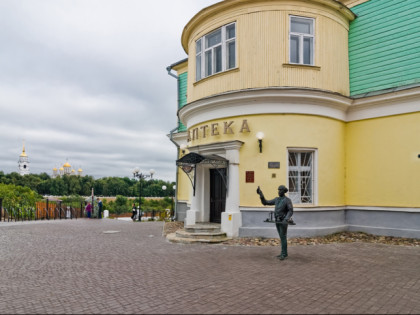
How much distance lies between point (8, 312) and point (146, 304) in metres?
1.89

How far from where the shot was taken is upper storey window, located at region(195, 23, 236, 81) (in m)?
12.8

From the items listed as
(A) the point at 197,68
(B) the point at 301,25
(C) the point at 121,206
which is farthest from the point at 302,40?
(C) the point at 121,206

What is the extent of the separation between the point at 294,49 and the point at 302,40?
1.34ft

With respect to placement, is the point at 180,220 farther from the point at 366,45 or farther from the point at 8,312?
the point at 8,312

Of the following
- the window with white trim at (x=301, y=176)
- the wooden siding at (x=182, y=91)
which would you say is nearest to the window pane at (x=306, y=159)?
the window with white trim at (x=301, y=176)

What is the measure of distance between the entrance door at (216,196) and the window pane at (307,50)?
531 centimetres

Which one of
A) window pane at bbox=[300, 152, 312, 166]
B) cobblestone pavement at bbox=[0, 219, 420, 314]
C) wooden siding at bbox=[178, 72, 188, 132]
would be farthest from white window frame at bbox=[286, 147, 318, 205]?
wooden siding at bbox=[178, 72, 188, 132]

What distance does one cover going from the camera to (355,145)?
12.7 m

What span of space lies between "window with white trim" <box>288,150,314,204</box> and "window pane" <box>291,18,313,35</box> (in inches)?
169

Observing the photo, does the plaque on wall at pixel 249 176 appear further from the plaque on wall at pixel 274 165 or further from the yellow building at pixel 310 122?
the plaque on wall at pixel 274 165

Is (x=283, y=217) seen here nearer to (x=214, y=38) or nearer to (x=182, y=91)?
(x=214, y=38)

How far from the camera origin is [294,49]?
12.3 m

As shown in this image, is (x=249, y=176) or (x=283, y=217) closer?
(x=283, y=217)

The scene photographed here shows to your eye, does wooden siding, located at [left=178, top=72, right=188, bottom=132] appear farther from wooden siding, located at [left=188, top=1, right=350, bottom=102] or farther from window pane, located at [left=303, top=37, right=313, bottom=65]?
window pane, located at [left=303, top=37, right=313, bottom=65]
